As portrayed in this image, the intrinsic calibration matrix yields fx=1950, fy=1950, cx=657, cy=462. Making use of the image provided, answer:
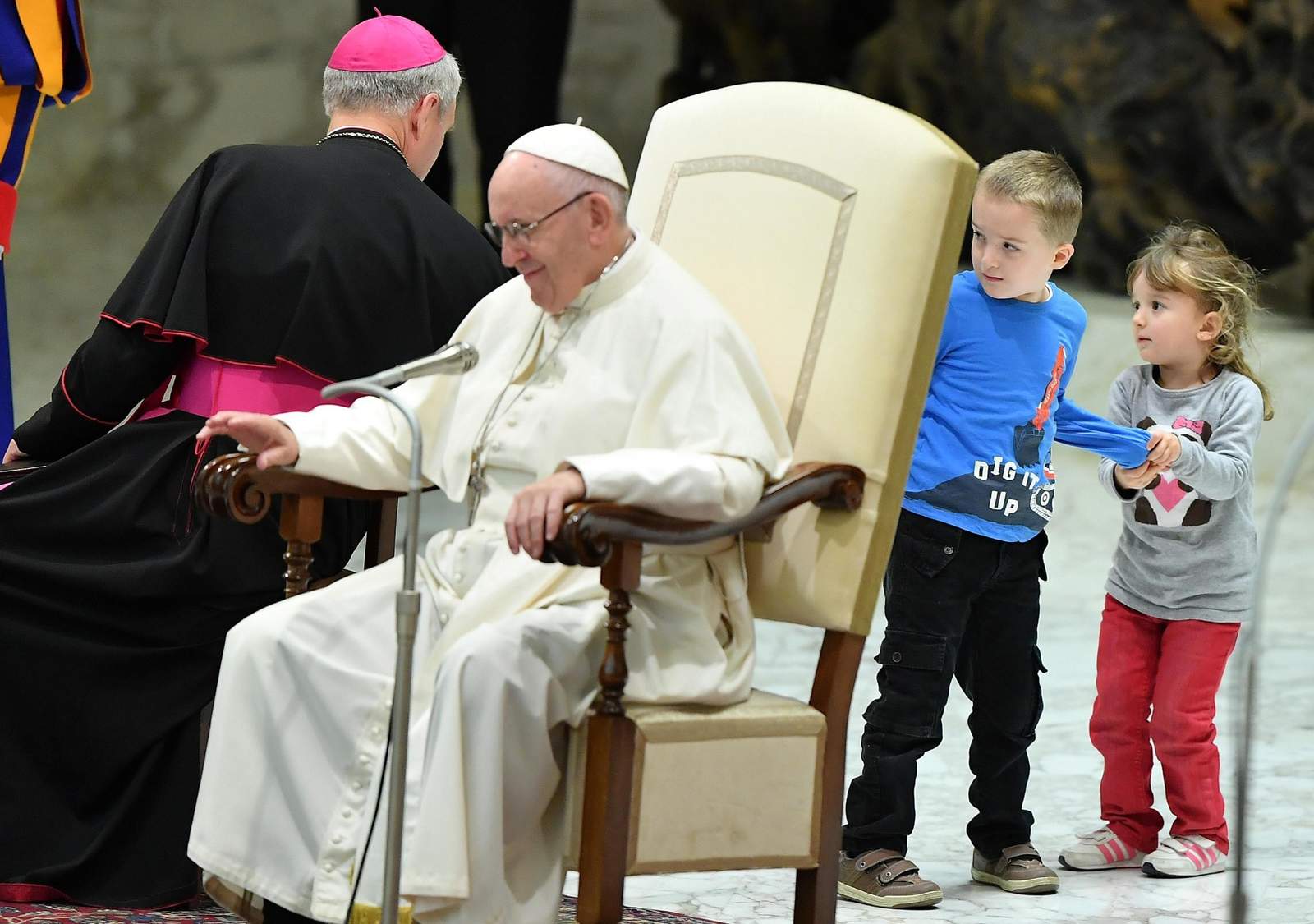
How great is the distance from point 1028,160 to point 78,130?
958 centimetres

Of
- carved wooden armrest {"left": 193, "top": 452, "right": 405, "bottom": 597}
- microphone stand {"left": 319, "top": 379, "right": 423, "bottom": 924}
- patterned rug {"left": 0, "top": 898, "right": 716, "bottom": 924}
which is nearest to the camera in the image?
microphone stand {"left": 319, "top": 379, "right": 423, "bottom": 924}

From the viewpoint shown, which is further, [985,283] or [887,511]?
[985,283]

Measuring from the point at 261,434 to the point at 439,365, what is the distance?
2.13ft

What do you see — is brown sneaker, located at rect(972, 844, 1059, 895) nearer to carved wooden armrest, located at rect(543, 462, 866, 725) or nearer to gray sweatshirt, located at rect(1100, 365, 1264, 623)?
gray sweatshirt, located at rect(1100, 365, 1264, 623)

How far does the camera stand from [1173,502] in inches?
155

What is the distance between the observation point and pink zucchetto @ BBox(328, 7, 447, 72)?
3832 mm

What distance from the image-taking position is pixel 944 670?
3.67m

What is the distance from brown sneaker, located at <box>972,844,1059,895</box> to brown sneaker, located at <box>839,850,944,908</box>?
0.48 ft

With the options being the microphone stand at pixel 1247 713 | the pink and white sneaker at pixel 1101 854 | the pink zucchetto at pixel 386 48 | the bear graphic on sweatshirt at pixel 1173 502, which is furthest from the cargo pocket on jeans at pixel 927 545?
the microphone stand at pixel 1247 713

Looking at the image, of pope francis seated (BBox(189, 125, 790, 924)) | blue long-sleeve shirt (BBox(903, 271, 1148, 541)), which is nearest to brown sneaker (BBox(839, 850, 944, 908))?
blue long-sleeve shirt (BBox(903, 271, 1148, 541))

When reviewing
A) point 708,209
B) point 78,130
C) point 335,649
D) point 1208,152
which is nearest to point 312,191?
point 708,209

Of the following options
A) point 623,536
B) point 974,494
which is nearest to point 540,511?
point 623,536

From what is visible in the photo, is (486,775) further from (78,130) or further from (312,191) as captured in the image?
(78,130)

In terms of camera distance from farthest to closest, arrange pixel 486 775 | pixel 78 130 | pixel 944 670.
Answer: pixel 78 130
pixel 944 670
pixel 486 775
